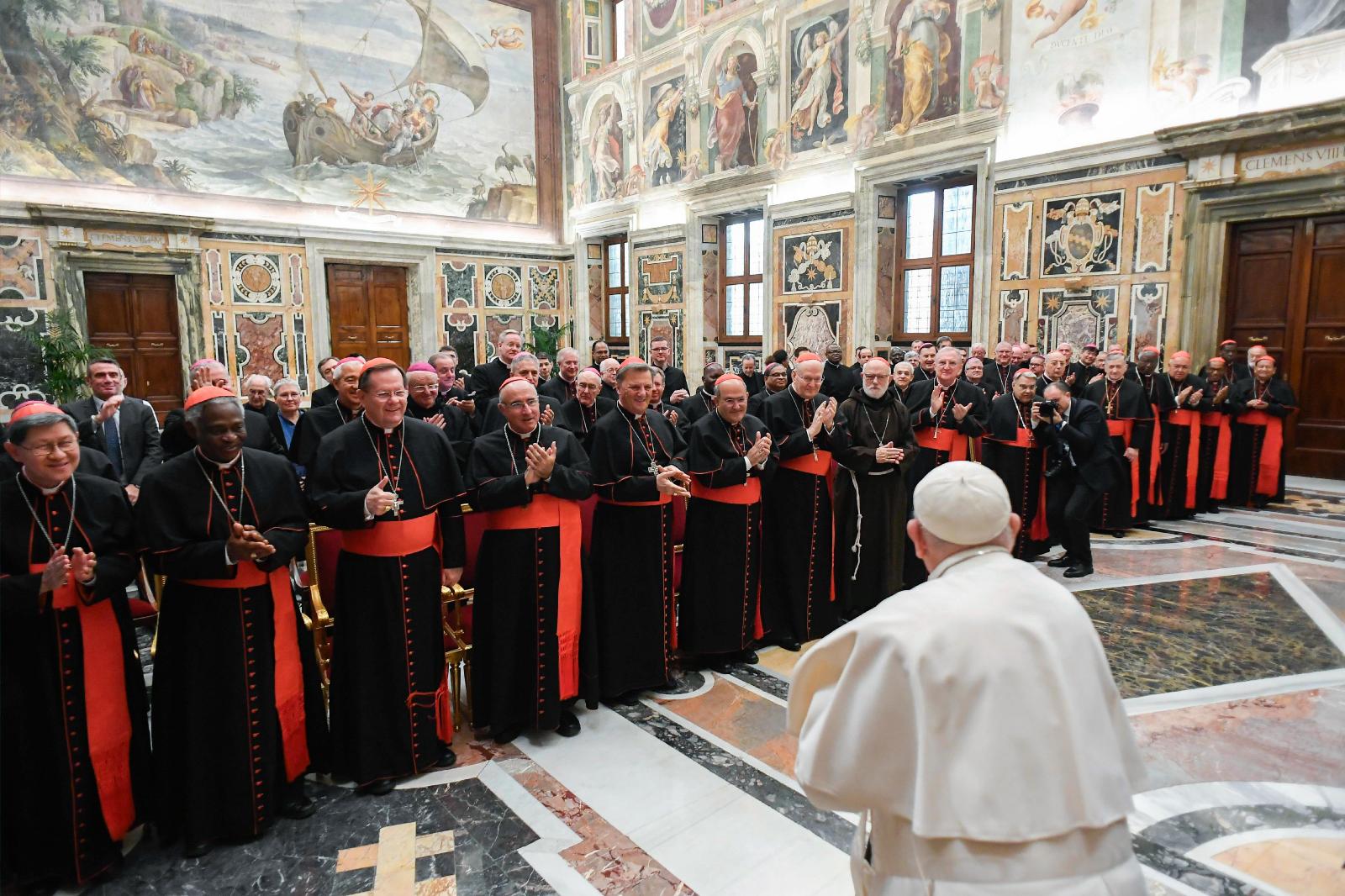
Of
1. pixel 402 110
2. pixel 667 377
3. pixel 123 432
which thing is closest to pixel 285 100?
pixel 402 110

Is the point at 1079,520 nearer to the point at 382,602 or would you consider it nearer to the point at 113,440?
the point at 382,602

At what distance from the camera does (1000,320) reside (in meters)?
10.8

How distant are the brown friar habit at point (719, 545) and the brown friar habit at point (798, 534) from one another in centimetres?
37

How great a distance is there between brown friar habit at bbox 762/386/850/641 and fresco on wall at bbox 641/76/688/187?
36.7 ft

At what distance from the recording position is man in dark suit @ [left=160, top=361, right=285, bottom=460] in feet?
15.7

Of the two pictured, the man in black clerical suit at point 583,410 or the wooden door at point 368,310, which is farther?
the wooden door at point 368,310

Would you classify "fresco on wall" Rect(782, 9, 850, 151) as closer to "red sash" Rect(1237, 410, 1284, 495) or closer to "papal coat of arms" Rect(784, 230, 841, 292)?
"papal coat of arms" Rect(784, 230, 841, 292)

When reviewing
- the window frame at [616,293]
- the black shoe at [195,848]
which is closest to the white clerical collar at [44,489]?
the black shoe at [195,848]

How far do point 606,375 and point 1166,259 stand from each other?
22.5ft

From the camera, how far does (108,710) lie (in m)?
2.92

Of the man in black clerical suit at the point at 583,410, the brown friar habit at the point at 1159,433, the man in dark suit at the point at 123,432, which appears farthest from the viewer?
the brown friar habit at the point at 1159,433

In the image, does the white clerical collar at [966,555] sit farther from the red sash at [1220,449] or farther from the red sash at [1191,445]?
the red sash at [1220,449]

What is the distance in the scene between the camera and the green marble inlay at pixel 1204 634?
4590 millimetres

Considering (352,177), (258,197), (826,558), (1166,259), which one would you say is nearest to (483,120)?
(352,177)
